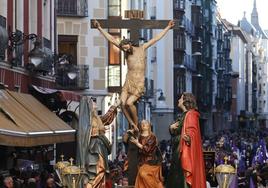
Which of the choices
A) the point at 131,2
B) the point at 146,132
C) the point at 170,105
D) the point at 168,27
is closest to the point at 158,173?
the point at 146,132

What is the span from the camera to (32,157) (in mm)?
24734

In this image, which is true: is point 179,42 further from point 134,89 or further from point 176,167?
point 176,167

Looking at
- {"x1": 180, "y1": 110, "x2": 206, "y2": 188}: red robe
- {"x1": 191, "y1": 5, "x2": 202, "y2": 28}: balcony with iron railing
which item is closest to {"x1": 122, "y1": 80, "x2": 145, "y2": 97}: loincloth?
{"x1": 180, "y1": 110, "x2": 206, "y2": 188}: red robe

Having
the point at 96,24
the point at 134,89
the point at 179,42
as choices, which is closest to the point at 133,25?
the point at 96,24

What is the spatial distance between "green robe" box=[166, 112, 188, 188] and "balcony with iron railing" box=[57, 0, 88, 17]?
983 inches

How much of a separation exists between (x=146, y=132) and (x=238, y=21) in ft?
489

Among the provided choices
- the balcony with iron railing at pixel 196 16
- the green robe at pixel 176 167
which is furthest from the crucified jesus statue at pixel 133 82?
the balcony with iron railing at pixel 196 16

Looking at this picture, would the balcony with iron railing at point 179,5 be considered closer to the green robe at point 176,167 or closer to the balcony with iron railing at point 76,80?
the balcony with iron railing at point 76,80

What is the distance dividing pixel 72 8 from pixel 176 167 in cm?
2539

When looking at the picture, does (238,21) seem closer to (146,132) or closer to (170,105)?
(170,105)

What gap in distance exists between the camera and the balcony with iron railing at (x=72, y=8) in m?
38.6

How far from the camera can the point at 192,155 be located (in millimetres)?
13617

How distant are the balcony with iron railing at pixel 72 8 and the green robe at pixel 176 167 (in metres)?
25.0

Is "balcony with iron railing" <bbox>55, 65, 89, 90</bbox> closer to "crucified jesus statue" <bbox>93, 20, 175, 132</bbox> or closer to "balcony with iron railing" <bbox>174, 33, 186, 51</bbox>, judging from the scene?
"crucified jesus statue" <bbox>93, 20, 175, 132</bbox>
